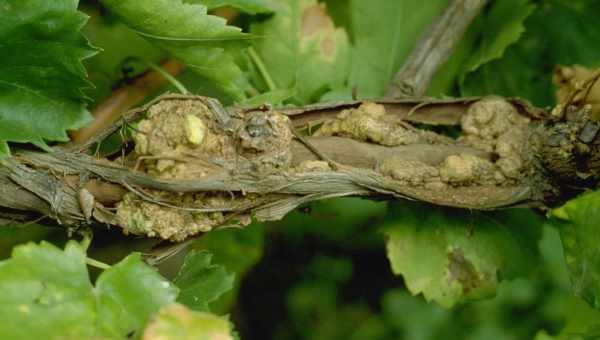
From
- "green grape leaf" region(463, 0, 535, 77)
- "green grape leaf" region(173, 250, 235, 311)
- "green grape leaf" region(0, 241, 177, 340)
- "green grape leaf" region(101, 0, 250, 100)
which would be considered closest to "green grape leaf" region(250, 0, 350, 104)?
"green grape leaf" region(101, 0, 250, 100)

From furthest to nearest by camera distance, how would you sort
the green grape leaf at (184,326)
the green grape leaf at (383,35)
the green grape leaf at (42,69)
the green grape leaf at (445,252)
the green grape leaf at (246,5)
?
1. the green grape leaf at (383,35)
2. the green grape leaf at (445,252)
3. the green grape leaf at (246,5)
4. the green grape leaf at (42,69)
5. the green grape leaf at (184,326)

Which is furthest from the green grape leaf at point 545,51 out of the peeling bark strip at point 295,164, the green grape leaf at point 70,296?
the green grape leaf at point 70,296

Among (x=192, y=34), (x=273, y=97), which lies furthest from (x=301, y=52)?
(x=192, y=34)

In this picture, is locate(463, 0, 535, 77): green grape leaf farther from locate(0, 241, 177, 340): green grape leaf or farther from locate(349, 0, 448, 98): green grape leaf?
locate(0, 241, 177, 340): green grape leaf

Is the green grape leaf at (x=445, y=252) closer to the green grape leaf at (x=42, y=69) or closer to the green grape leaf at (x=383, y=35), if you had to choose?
the green grape leaf at (x=383, y=35)

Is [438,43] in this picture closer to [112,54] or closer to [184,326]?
[112,54]

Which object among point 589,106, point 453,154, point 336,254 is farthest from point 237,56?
point 336,254

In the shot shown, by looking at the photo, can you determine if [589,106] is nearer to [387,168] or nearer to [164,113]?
[387,168]
